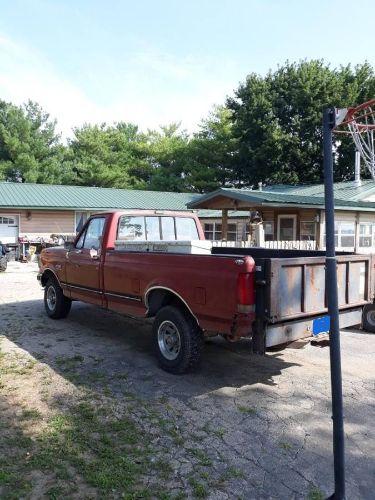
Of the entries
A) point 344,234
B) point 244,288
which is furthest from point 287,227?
point 244,288

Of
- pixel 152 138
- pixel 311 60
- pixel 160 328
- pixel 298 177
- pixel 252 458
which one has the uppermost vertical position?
pixel 311 60

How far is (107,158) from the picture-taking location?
44562mm

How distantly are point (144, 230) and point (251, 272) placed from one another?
3067mm

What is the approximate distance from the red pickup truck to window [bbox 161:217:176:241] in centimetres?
2

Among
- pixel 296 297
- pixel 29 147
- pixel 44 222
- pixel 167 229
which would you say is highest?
pixel 29 147

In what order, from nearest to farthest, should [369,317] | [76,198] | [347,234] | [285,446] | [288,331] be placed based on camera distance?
[285,446]
[288,331]
[369,317]
[347,234]
[76,198]

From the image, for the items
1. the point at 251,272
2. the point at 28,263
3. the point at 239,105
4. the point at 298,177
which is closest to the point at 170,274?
the point at 251,272

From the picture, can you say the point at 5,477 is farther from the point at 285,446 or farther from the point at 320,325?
the point at 320,325

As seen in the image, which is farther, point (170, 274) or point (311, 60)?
point (311, 60)

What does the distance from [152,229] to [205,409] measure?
3504 mm

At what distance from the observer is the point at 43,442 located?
12.3 feet

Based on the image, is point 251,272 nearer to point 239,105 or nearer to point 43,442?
point 43,442

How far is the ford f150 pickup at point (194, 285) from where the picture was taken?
14.9 feet

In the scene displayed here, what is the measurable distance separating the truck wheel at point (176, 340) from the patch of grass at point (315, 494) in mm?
2269
